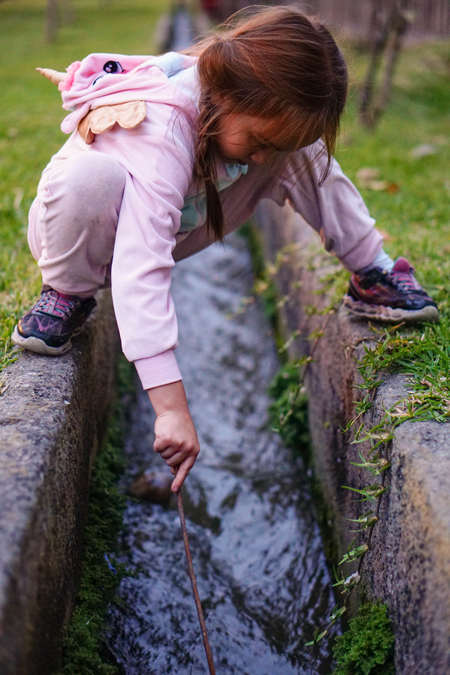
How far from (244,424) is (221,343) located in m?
0.60

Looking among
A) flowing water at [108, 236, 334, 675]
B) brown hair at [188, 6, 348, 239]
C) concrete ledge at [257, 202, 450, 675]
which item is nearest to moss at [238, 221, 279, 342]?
flowing water at [108, 236, 334, 675]

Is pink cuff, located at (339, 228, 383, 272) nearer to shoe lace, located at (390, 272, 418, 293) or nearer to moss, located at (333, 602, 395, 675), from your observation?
shoe lace, located at (390, 272, 418, 293)

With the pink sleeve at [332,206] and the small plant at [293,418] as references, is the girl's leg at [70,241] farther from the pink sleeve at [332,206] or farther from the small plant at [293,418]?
the small plant at [293,418]

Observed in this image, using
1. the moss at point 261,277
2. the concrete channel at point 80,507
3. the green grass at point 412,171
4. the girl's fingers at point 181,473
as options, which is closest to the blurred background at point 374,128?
the green grass at point 412,171

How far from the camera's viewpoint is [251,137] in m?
1.36

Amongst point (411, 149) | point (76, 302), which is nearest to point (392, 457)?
point (76, 302)

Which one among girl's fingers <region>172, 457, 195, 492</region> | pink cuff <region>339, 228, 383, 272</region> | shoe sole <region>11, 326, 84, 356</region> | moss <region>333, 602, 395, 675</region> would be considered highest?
pink cuff <region>339, 228, 383, 272</region>


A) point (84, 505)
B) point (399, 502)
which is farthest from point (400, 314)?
point (84, 505)

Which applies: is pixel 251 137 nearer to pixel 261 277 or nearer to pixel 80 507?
pixel 80 507

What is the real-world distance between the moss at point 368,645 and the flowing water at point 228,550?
18 centimetres

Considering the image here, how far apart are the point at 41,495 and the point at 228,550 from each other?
3.01ft

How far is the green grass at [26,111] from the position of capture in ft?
6.83

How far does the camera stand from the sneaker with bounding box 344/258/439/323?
169cm

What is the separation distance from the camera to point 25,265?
2215 millimetres
